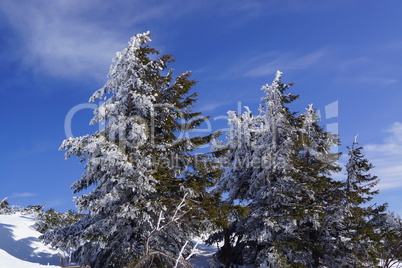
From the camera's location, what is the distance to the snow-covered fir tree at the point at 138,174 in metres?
12.5

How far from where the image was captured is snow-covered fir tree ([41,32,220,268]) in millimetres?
12453

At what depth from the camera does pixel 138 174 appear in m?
12.7

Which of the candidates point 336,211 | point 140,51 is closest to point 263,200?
point 336,211

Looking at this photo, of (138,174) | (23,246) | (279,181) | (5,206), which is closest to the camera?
(138,174)

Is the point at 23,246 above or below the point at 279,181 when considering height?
below

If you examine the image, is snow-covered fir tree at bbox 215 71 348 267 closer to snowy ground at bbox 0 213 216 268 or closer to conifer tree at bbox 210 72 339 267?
conifer tree at bbox 210 72 339 267

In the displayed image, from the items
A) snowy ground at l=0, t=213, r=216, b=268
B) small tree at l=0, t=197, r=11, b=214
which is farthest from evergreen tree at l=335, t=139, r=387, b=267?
small tree at l=0, t=197, r=11, b=214

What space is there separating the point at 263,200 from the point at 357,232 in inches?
232

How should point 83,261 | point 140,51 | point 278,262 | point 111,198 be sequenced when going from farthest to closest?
1. point 140,51
2. point 278,262
3. point 83,261
4. point 111,198

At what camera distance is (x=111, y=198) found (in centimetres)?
1198

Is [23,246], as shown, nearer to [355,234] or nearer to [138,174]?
[138,174]

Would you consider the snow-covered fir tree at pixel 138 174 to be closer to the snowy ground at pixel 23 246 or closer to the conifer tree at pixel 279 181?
the snowy ground at pixel 23 246

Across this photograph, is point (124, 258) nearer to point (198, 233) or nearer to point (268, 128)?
point (198, 233)

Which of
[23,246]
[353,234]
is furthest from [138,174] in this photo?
[353,234]
